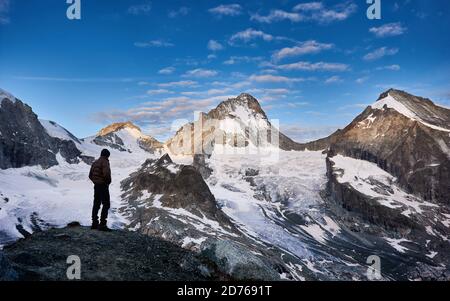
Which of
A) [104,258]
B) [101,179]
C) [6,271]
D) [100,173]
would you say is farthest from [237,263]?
[6,271]

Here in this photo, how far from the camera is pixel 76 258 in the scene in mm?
21312

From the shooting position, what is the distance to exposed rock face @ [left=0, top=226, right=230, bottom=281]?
65.7 ft

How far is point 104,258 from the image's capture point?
71.7 feet

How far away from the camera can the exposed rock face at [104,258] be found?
20031mm

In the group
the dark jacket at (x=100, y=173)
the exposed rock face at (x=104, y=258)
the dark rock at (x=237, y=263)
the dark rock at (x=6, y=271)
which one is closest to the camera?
the dark rock at (x=6, y=271)

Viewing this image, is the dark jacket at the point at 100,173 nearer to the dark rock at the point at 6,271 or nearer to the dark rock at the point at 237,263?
the dark rock at the point at 237,263

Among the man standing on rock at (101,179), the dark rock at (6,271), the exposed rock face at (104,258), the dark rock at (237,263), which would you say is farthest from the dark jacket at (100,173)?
the dark rock at (6,271)

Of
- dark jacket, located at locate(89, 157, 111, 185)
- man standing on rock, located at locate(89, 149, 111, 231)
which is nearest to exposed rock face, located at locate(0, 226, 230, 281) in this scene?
man standing on rock, located at locate(89, 149, 111, 231)

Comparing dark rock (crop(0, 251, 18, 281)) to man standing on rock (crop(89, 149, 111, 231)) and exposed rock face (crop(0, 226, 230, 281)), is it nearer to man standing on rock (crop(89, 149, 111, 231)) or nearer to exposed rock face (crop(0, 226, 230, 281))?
exposed rock face (crop(0, 226, 230, 281))

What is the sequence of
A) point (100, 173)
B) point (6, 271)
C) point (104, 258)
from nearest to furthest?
point (6, 271), point (104, 258), point (100, 173)

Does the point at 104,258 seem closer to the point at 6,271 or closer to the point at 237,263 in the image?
the point at 6,271
